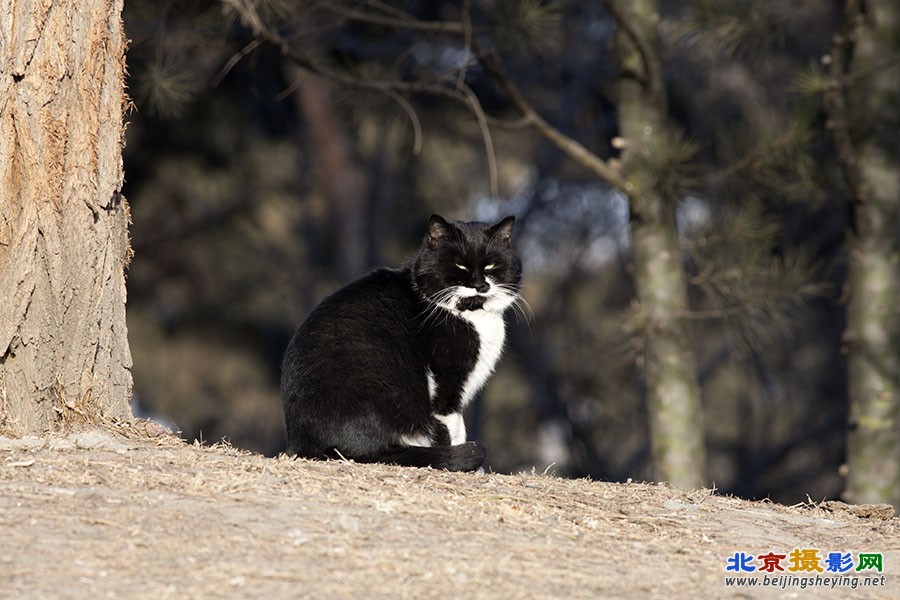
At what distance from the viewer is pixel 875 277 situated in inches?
295

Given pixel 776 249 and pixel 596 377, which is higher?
pixel 776 249

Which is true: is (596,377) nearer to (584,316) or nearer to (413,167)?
(584,316)

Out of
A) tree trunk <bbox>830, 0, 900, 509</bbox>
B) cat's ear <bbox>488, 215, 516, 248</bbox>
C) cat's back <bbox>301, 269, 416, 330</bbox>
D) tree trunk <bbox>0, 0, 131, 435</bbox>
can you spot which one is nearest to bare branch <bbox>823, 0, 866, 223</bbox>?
tree trunk <bbox>830, 0, 900, 509</bbox>

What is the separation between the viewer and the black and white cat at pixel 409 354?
463 cm

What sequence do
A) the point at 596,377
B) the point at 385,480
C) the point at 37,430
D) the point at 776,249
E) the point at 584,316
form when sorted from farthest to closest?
1. the point at 584,316
2. the point at 596,377
3. the point at 776,249
4. the point at 37,430
5. the point at 385,480

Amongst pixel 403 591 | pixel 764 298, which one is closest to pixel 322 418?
pixel 403 591

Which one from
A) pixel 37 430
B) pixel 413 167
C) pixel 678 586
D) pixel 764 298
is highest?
pixel 413 167

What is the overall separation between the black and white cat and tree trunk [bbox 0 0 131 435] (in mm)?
833

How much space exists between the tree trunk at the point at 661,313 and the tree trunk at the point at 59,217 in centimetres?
368

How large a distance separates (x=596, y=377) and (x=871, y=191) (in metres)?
6.30

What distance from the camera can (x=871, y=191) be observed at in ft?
24.5

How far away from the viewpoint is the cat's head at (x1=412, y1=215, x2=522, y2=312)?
17.2ft

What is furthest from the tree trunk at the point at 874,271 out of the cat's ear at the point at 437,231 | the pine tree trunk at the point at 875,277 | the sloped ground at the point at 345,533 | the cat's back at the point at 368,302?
the cat's back at the point at 368,302

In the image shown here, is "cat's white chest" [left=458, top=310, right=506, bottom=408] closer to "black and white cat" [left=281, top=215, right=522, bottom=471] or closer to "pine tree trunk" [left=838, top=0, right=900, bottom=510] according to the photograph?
"black and white cat" [left=281, top=215, right=522, bottom=471]
